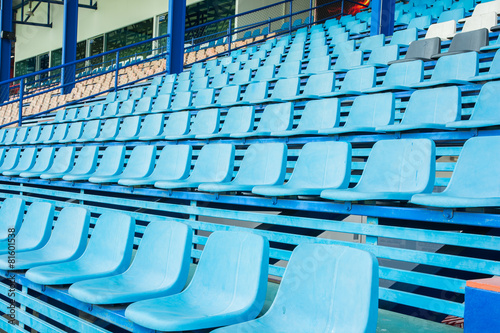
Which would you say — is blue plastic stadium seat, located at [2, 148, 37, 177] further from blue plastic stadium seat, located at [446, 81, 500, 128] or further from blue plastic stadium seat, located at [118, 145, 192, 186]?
blue plastic stadium seat, located at [446, 81, 500, 128]

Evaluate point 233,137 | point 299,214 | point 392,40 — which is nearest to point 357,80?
point 233,137

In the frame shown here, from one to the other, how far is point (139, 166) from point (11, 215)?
2.60 ft

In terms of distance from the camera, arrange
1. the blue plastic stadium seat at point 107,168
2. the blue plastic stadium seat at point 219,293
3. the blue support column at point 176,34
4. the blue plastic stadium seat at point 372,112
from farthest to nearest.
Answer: the blue support column at point 176,34 < the blue plastic stadium seat at point 107,168 < the blue plastic stadium seat at point 372,112 < the blue plastic stadium seat at point 219,293

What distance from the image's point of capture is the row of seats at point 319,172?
1.75 meters

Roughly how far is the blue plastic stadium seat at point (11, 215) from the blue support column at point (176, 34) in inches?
164

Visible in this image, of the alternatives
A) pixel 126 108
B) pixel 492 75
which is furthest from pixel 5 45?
pixel 492 75

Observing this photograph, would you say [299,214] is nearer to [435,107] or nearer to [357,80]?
[435,107]

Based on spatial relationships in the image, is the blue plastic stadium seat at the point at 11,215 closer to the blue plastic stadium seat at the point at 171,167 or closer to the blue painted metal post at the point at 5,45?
the blue plastic stadium seat at the point at 171,167

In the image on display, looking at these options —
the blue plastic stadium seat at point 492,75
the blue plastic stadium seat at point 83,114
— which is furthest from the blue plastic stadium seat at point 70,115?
the blue plastic stadium seat at point 492,75

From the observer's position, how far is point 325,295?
4.01ft

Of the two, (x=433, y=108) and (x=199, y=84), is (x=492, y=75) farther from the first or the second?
(x=199, y=84)

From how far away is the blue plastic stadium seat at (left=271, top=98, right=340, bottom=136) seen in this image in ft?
9.50

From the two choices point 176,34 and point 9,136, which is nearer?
point 9,136

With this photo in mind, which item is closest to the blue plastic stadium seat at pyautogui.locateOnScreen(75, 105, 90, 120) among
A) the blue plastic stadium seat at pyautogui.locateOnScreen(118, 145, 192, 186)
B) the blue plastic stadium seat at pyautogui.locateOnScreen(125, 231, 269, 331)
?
the blue plastic stadium seat at pyautogui.locateOnScreen(118, 145, 192, 186)
